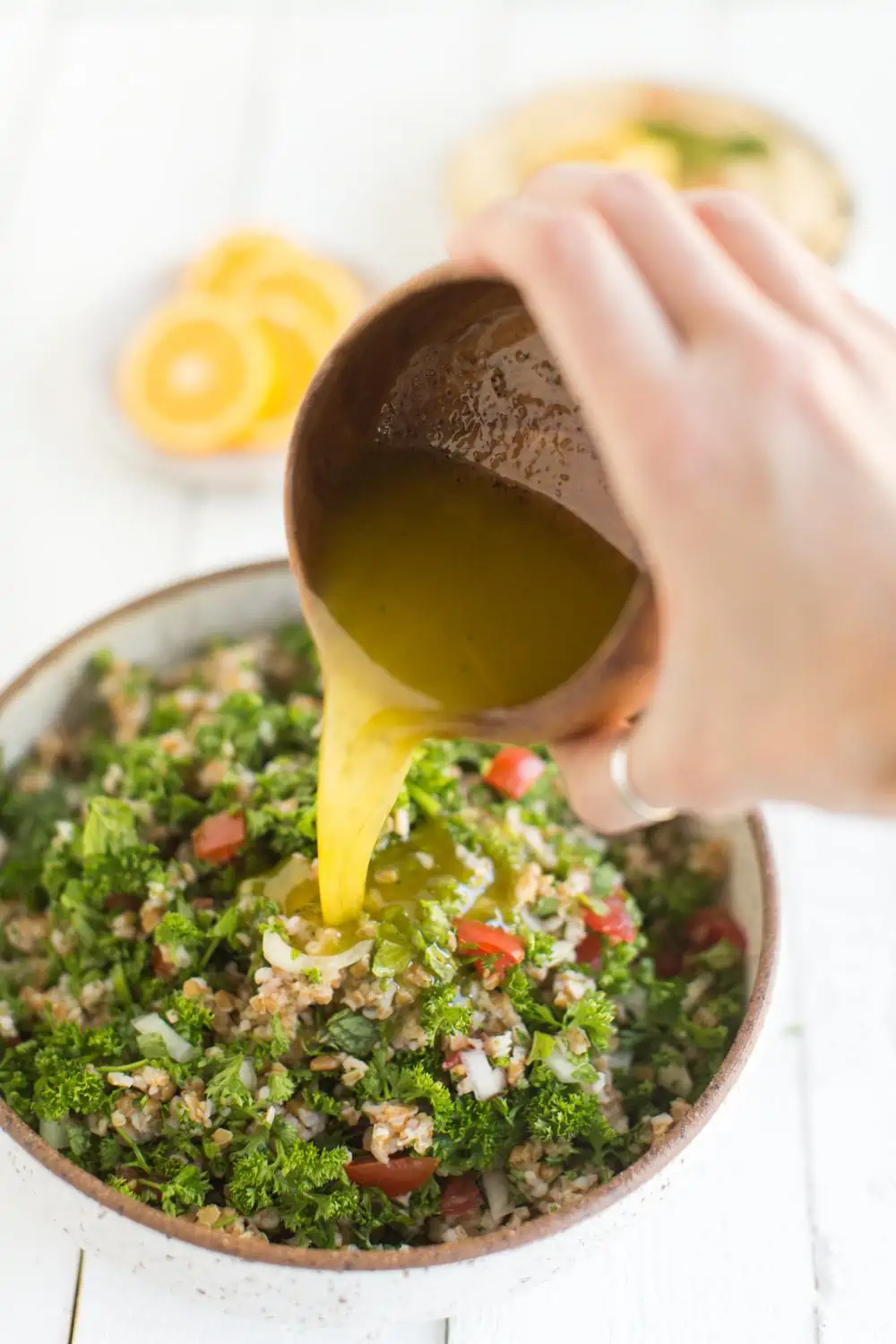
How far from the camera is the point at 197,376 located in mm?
3980

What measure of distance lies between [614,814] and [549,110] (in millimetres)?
3463

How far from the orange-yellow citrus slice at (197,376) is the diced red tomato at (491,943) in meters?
1.92

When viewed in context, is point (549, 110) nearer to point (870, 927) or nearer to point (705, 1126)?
point (870, 927)

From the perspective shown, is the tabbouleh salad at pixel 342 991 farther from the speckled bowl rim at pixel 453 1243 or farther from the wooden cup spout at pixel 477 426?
the wooden cup spout at pixel 477 426

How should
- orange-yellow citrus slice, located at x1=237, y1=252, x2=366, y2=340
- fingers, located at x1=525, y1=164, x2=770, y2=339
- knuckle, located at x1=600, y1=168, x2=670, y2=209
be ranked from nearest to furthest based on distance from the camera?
fingers, located at x1=525, y1=164, x2=770, y2=339 < knuckle, located at x1=600, y1=168, x2=670, y2=209 < orange-yellow citrus slice, located at x1=237, y1=252, x2=366, y2=340

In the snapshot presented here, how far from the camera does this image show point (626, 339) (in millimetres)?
1598

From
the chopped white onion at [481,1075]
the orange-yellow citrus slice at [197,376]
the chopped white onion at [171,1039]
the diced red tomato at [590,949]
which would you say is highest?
the orange-yellow citrus slice at [197,376]

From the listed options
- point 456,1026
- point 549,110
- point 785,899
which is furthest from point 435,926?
point 549,110

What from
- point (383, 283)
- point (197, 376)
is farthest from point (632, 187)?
point (383, 283)

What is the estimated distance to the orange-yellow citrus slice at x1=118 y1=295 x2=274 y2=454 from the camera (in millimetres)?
3914

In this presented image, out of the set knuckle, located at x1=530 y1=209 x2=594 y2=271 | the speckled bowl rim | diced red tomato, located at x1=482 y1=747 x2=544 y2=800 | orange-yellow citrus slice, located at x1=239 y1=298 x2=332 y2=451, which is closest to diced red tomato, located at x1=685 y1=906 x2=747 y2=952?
the speckled bowl rim

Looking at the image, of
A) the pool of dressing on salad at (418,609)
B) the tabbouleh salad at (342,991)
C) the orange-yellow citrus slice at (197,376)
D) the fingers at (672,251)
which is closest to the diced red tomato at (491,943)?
the tabbouleh salad at (342,991)

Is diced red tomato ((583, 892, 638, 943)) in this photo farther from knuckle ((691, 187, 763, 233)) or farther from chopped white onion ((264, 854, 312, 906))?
knuckle ((691, 187, 763, 233))

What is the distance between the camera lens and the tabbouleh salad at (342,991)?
2352mm
